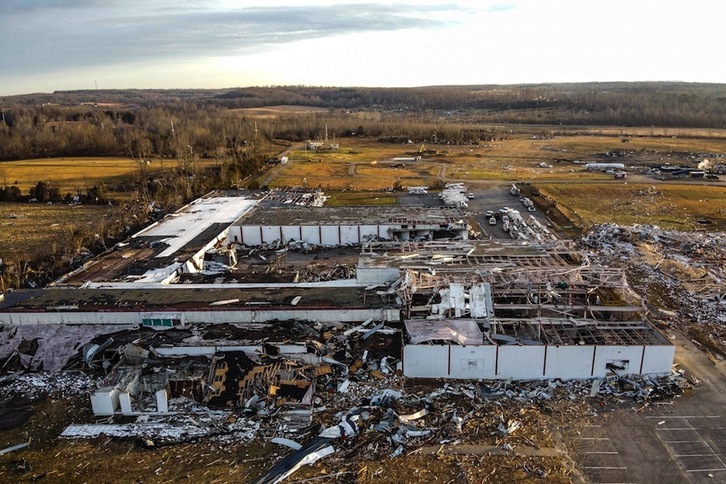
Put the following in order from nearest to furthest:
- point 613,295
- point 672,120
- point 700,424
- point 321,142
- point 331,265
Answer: point 700,424 < point 613,295 < point 331,265 < point 321,142 < point 672,120

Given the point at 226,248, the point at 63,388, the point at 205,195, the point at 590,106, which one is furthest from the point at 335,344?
the point at 590,106

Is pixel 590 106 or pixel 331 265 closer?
pixel 331 265

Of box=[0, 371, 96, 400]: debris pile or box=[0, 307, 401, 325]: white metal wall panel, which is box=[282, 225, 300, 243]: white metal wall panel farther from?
box=[0, 371, 96, 400]: debris pile

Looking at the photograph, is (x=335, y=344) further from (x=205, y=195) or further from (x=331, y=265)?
(x=205, y=195)

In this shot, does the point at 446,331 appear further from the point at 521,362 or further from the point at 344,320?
the point at 344,320

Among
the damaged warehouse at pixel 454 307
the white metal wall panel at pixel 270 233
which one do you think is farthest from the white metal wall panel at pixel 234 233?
the damaged warehouse at pixel 454 307

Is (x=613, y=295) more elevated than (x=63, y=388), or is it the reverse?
(x=613, y=295)

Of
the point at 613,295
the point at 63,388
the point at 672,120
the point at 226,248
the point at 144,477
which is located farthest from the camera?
the point at 672,120
